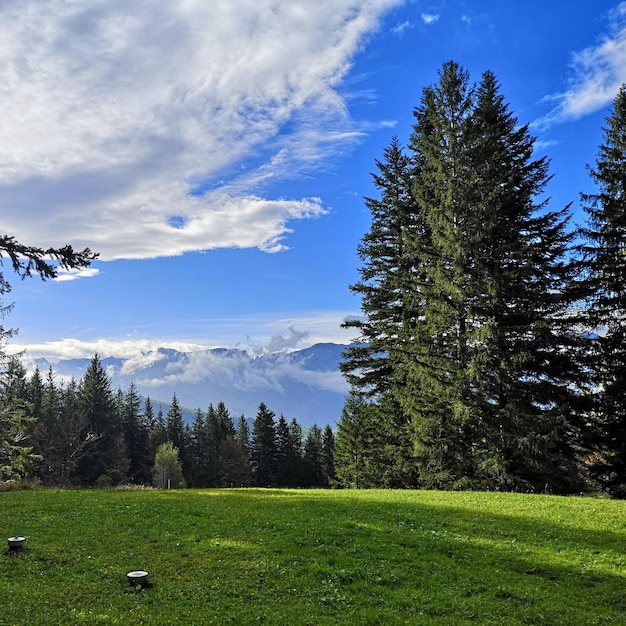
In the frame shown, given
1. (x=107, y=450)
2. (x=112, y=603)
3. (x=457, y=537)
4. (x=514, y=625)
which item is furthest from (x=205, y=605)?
(x=107, y=450)

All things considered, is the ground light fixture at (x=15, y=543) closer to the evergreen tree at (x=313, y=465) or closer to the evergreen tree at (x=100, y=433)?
the evergreen tree at (x=100, y=433)

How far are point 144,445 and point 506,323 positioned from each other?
65.0 metres

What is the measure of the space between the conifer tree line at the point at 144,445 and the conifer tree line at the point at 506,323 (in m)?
38.0

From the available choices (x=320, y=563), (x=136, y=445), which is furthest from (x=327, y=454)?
(x=320, y=563)

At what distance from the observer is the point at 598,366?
74.6 ft

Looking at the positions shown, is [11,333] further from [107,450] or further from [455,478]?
[107,450]

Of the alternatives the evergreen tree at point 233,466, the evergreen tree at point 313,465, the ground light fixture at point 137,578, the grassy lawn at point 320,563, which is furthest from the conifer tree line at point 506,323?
the evergreen tree at point 313,465

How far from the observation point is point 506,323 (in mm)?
21984

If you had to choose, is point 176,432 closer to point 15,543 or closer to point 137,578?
point 15,543

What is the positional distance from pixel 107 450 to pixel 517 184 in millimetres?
55833

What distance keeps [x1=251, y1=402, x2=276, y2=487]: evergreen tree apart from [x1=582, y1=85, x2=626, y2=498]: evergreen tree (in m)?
58.7

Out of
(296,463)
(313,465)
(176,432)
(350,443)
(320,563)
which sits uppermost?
(320,563)

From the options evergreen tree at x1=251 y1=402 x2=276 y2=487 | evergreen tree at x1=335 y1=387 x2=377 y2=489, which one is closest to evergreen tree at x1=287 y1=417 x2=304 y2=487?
evergreen tree at x1=251 y1=402 x2=276 y2=487

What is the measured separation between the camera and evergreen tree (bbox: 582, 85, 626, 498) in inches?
877
